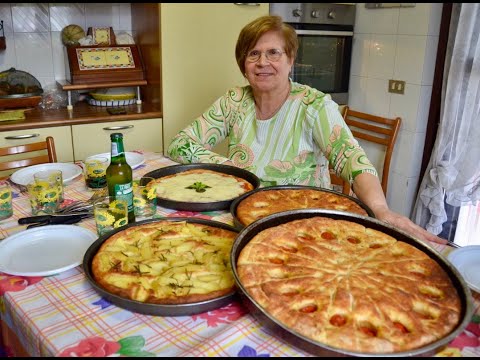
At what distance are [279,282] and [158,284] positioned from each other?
0.88ft

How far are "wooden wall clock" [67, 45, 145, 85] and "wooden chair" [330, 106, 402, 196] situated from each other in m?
1.55

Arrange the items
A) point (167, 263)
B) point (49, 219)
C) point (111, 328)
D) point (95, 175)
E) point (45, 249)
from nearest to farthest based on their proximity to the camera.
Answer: point (111, 328), point (167, 263), point (45, 249), point (49, 219), point (95, 175)

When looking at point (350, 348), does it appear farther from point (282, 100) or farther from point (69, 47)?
point (69, 47)

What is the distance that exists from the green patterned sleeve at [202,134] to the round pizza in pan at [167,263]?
0.70 metres

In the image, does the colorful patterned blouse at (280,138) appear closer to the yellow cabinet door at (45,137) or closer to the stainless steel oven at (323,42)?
the yellow cabinet door at (45,137)

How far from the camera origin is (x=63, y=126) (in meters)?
2.83

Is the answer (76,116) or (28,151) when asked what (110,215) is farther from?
(76,116)

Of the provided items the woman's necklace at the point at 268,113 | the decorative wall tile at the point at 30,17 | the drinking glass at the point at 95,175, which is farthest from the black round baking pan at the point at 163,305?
the decorative wall tile at the point at 30,17

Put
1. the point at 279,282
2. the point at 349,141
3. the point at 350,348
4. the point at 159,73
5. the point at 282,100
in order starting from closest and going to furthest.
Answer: the point at 350,348
the point at 279,282
the point at 349,141
the point at 282,100
the point at 159,73

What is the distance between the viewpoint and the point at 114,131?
2998 millimetres

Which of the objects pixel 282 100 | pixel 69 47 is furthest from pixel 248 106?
pixel 69 47

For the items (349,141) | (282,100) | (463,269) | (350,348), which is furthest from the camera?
(282,100)

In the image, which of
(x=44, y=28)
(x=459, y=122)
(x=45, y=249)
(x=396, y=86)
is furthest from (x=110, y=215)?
(x=44, y=28)

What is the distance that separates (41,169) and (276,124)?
1.00 meters
